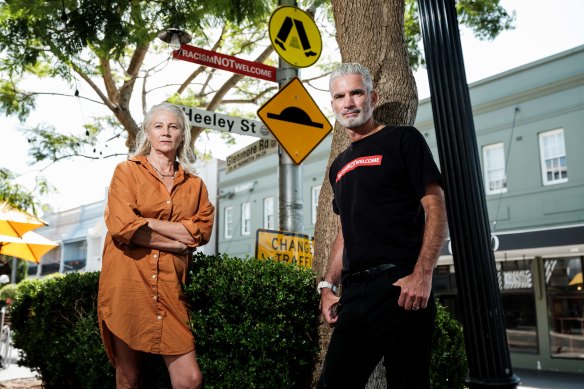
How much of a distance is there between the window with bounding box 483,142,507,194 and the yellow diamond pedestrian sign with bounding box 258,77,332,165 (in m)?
12.1

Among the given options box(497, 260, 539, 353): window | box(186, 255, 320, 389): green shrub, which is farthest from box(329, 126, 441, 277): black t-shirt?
box(497, 260, 539, 353): window

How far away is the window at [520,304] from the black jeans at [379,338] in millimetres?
14947

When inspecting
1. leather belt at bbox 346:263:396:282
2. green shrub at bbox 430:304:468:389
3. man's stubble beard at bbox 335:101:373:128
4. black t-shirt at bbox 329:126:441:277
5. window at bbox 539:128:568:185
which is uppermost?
window at bbox 539:128:568:185

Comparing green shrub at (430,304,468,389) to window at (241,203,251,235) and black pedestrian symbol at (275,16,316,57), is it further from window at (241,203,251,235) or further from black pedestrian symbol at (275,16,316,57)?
window at (241,203,251,235)

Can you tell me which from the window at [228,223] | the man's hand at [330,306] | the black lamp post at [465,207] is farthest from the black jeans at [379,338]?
the window at [228,223]

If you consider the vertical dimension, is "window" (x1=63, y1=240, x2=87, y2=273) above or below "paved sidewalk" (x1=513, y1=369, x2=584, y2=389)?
above

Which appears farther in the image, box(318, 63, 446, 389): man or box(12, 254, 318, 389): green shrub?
box(12, 254, 318, 389): green shrub

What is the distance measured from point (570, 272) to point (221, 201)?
17.4 m

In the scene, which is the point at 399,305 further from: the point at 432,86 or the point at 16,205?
the point at 16,205

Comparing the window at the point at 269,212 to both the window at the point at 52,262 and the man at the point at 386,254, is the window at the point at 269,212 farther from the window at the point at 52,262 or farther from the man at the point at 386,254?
the window at the point at 52,262

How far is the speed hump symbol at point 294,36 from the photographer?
595cm

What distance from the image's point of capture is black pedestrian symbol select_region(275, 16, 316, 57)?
5997 mm

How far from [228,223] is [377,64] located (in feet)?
79.8

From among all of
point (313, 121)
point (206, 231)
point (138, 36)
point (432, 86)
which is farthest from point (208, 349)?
point (138, 36)
